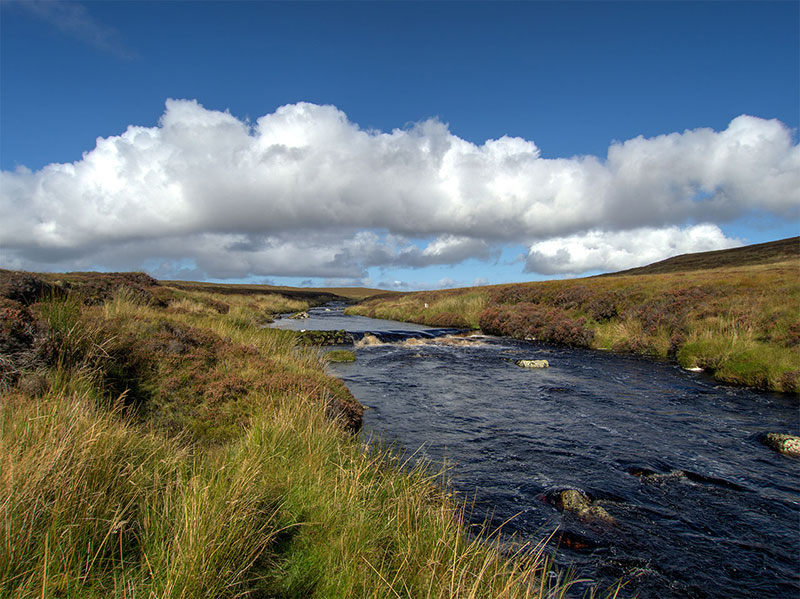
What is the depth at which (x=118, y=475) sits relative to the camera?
3.75 meters

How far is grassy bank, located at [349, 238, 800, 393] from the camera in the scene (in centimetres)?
1460

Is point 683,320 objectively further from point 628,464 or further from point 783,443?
point 628,464

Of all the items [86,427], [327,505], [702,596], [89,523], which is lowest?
[702,596]

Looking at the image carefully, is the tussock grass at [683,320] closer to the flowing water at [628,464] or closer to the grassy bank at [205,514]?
the flowing water at [628,464]

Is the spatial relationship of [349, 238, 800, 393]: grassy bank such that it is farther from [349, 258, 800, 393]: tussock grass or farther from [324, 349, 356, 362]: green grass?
[324, 349, 356, 362]: green grass

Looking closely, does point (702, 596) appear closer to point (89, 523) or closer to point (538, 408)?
point (89, 523)

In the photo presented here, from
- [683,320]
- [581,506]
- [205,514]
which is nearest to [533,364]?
[683,320]

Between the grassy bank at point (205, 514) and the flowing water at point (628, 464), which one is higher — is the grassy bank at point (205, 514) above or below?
above

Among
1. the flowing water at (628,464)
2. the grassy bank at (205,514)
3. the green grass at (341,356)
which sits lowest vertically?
the flowing water at (628,464)

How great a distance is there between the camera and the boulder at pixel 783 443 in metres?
8.48

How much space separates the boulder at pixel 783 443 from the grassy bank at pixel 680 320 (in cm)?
532

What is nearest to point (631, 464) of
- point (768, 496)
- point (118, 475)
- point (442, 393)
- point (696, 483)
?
point (696, 483)

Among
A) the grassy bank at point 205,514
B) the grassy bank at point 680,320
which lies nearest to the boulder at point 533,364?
the grassy bank at point 680,320

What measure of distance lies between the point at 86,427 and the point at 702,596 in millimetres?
6767
